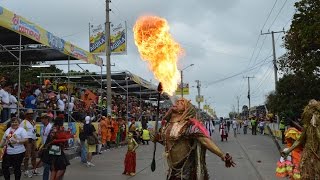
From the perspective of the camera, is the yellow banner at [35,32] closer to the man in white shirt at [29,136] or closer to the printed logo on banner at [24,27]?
the printed logo on banner at [24,27]

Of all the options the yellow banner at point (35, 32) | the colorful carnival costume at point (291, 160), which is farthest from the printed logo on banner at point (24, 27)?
the colorful carnival costume at point (291, 160)

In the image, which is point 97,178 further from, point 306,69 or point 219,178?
point 306,69

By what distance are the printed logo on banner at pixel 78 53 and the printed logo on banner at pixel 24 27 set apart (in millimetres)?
3592

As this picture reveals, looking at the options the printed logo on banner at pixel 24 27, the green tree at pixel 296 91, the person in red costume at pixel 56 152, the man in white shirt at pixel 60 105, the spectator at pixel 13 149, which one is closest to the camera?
the person in red costume at pixel 56 152

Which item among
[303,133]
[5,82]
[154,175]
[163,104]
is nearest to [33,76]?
[163,104]

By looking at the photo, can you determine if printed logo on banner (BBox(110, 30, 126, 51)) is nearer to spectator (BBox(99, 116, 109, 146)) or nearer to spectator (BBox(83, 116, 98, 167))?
spectator (BBox(99, 116, 109, 146))

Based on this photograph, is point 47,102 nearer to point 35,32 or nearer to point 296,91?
point 35,32

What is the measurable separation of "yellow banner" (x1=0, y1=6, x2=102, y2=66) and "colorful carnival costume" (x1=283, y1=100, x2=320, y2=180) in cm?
807

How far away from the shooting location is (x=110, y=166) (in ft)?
50.6

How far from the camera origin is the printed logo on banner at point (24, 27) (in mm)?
12453

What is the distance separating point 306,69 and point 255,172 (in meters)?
7.37

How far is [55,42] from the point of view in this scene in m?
15.3

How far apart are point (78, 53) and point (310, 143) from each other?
1284cm

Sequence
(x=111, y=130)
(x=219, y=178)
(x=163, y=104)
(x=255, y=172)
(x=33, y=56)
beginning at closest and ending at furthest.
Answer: (x=219, y=178), (x=255, y=172), (x=33, y=56), (x=111, y=130), (x=163, y=104)
